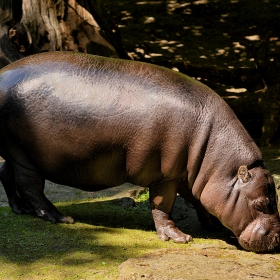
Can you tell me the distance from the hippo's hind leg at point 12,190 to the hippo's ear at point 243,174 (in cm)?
203

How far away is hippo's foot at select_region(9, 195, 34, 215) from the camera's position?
6199 millimetres

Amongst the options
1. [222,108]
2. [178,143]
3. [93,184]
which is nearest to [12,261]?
[93,184]

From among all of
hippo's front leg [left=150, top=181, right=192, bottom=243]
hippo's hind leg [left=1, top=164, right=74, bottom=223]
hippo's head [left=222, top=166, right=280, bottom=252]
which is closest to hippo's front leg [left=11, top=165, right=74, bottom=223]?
hippo's hind leg [left=1, top=164, right=74, bottom=223]

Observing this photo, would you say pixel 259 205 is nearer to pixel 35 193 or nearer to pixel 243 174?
pixel 243 174

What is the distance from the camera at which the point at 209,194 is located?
5621 mm

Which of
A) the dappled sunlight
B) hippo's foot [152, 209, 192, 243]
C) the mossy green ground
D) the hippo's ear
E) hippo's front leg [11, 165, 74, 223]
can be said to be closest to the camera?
the mossy green ground

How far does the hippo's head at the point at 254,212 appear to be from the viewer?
5.50 m

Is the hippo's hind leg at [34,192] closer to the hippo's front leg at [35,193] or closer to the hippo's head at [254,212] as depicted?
the hippo's front leg at [35,193]

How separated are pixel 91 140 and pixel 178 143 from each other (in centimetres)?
75

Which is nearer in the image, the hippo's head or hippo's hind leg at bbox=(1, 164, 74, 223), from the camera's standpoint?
the hippo's head

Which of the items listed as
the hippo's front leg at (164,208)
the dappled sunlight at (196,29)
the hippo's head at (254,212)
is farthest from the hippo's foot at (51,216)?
the dappled sunlight at (196,29)

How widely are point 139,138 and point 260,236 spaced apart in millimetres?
1313

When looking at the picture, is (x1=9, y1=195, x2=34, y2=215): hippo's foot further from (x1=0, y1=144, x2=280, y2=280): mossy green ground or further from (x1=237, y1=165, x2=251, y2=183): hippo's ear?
(x1=237, y1=165, x2=251, y2=183): hippo's ear

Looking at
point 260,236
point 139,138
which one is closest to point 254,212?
point 260,236
